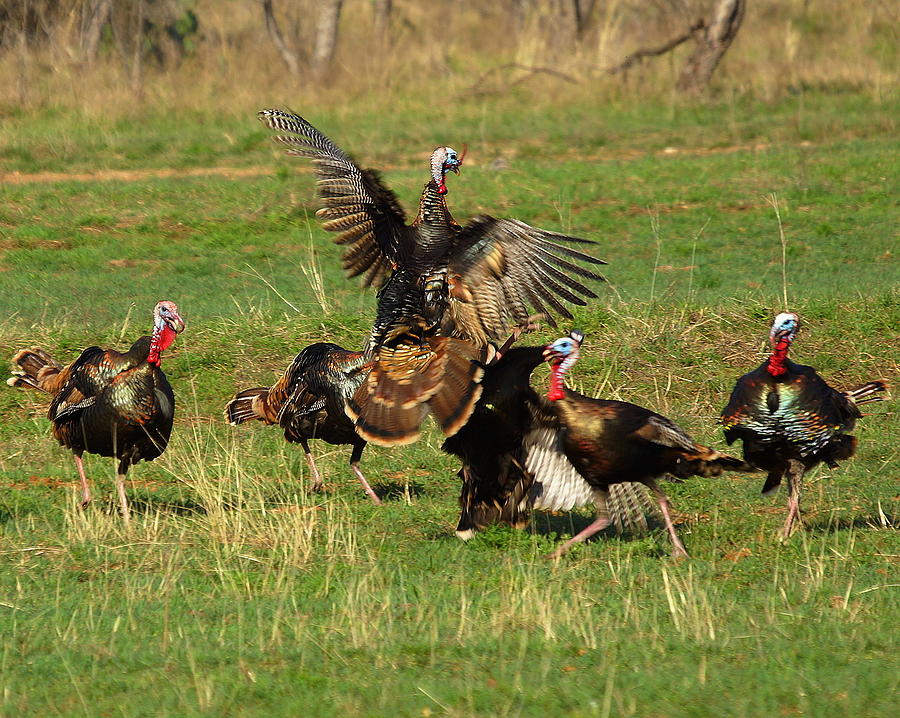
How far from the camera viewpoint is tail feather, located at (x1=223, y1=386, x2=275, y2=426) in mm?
8594

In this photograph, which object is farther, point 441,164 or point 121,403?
point 441,164

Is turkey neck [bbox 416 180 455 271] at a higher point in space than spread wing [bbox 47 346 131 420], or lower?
higher

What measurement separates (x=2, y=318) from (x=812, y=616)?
27.2 feet

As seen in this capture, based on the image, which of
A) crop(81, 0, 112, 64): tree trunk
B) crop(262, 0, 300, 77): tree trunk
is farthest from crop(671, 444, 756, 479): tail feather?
crop(81, 0, 112, 64): tree trunk

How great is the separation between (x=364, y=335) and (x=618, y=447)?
4.42 metres

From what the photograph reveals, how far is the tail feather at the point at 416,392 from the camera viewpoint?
6.37 meters

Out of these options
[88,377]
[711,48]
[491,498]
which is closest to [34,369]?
[88,377]

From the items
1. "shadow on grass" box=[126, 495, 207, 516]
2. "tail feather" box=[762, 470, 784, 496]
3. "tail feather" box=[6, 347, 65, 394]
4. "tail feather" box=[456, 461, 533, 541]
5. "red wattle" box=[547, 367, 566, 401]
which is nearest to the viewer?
"red wattle" box=[547, 367, 566, 401]

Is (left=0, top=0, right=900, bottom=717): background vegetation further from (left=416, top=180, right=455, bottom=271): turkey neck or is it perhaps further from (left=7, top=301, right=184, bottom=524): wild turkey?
(left=416, top=180, right=455, bottom=271): turkey neck

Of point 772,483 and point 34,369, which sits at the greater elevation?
point 34,369

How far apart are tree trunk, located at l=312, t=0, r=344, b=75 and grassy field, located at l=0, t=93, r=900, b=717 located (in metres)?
3.58

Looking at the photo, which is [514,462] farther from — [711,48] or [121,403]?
[711,48]

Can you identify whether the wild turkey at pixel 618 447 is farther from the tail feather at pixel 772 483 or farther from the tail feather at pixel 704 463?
the tail feather at pixel 772 483

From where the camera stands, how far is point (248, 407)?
28.6 feet
